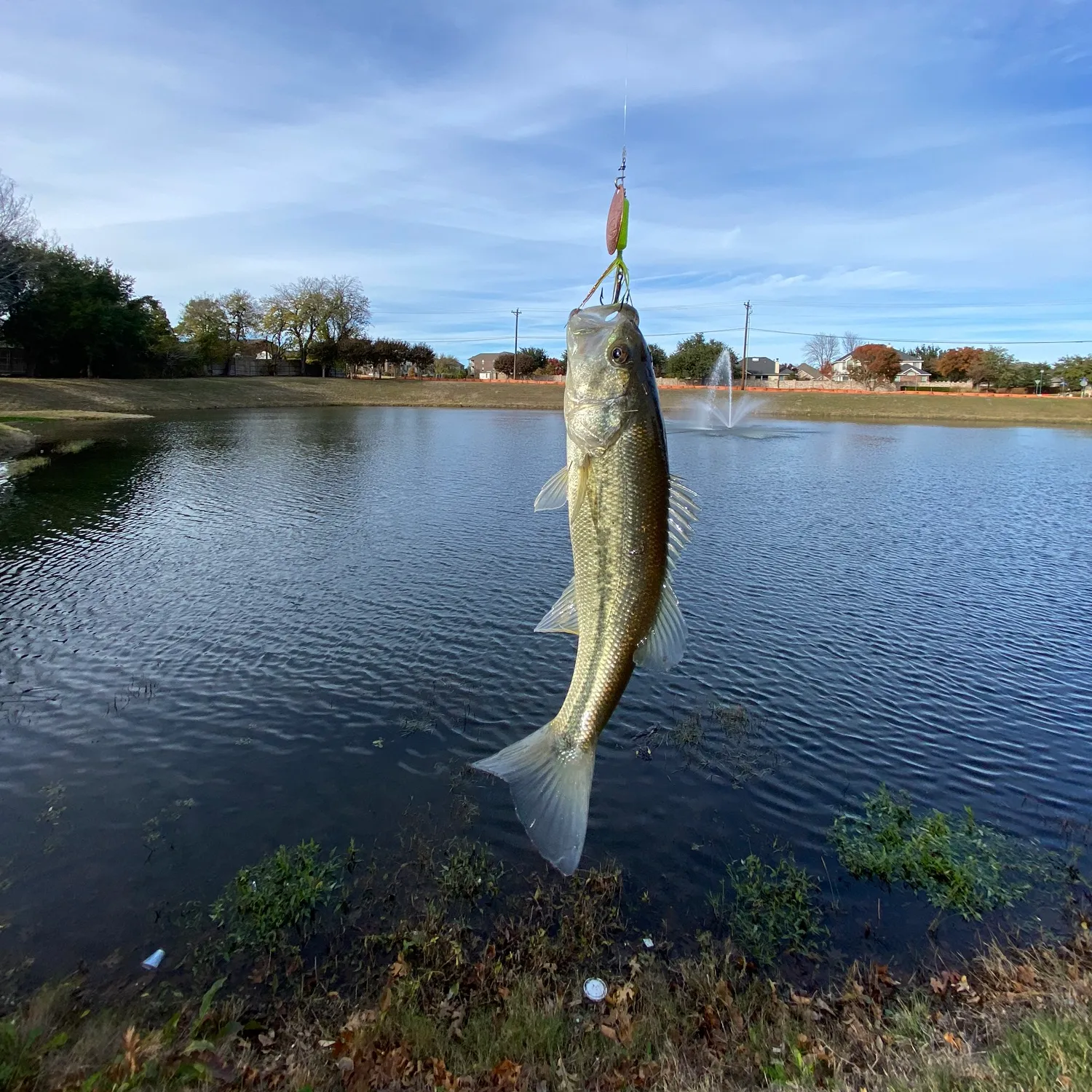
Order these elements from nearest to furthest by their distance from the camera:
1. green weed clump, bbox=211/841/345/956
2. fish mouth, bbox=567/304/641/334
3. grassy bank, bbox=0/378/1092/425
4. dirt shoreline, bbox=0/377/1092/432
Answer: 1. fish mouth, bbox=567/304/641/334
2. green weed clump, bbox=211/841/345/956
3. dirt shoreline, bbox=0/377/1092/432
4. grassy bank, bbox=0/378/1092/425

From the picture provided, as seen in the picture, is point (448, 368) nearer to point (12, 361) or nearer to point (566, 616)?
point (12, 361)

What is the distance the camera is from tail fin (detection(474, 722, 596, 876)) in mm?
3703

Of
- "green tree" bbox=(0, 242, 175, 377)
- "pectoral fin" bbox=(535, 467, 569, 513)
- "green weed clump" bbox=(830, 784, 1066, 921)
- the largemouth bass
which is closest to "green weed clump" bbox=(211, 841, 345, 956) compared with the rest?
the largemouth bass

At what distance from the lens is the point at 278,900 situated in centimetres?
685

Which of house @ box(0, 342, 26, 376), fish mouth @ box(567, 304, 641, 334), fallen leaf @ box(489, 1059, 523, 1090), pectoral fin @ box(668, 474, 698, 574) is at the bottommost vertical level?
fallen leaf @ box(489, 1059, 523, 1090)

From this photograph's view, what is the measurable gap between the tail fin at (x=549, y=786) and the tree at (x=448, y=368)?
11971 cm

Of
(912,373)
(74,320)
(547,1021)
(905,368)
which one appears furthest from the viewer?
(905,368)

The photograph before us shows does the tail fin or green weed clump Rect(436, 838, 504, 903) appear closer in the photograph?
the tail fin

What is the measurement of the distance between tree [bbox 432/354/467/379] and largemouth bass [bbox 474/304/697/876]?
120m

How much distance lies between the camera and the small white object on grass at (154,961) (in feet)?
20.0

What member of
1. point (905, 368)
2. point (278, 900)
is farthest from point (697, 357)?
point (278, 900)

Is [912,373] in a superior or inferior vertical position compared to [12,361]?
superior

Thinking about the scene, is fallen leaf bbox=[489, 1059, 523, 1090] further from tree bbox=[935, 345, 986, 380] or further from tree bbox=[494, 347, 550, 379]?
tree bbox=[935, 345, 986, 380]

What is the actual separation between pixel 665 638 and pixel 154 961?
583 cm
